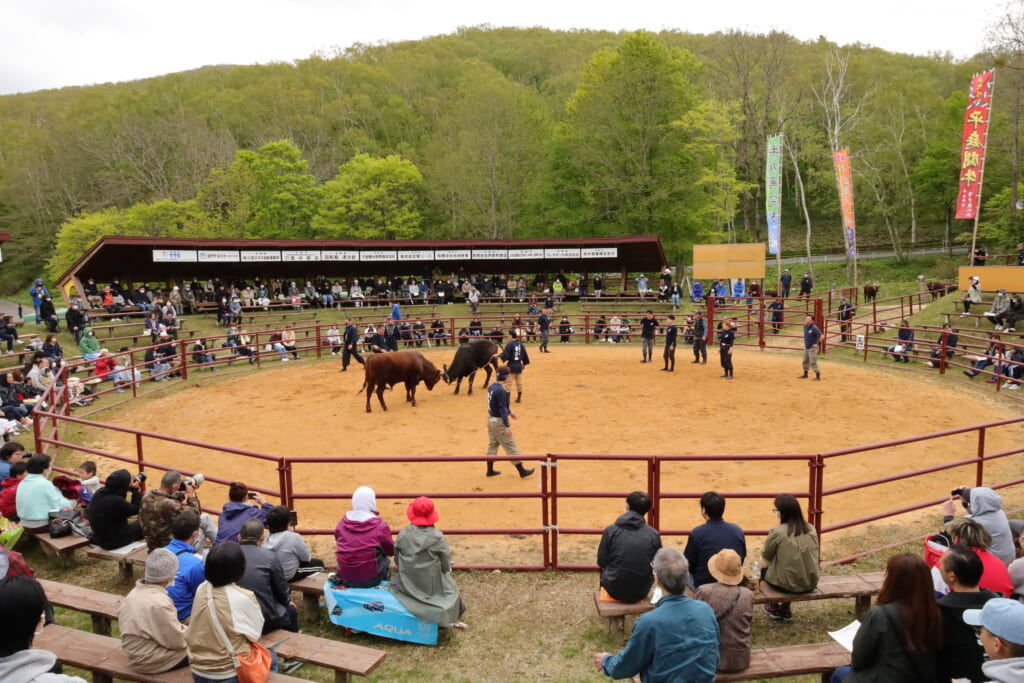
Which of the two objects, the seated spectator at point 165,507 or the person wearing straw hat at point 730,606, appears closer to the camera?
the person wearing straw hat at point 730,606

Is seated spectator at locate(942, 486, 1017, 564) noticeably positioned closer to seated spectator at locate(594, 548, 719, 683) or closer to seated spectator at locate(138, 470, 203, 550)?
seated spectator at locate(594, 548, 719, 683)

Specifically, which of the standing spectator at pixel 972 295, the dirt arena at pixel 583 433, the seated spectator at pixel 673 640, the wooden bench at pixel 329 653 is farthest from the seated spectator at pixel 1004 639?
the standing spectator at pixel 972 295

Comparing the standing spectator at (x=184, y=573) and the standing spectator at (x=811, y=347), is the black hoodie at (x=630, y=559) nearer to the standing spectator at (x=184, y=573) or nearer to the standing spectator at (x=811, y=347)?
the standing spectator at (x=184, y=573)

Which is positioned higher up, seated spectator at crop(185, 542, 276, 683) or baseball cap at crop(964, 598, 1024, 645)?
baseball cap at crop(964, 598, 1024, 645)

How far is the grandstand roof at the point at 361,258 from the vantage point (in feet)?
99.0

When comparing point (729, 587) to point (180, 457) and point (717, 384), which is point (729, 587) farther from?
point (717, 384)

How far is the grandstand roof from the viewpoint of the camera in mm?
30172

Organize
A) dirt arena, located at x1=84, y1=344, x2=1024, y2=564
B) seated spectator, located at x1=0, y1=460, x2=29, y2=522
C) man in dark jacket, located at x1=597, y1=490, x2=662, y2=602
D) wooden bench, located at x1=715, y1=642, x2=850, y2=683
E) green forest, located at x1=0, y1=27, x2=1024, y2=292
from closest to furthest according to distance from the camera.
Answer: wooden bench, located at x1=715, y1=642, x2=850, y2=683 < man in dark jacket, located at x1=597, y1=490, x2=662, y2=602 < seated spectator, located at x1=0, y1=460, x2=29, y2=522 < dirt arena, located at x1=84, y1=344, x2=1024, y2=564 < green forest, located at x1=0, y1=27, x2=1024, y2=292

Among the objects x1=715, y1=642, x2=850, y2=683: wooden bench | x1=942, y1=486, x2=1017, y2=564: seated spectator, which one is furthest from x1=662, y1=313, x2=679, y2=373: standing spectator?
x1=715, y1=642, x2=850, y2=683: wooden bench

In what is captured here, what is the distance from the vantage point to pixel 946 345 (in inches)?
728

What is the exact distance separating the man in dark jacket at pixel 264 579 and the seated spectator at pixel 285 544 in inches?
23.0

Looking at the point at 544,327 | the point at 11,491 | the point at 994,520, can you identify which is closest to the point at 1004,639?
the point at 994,520

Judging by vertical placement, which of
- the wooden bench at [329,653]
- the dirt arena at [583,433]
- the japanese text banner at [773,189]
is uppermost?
the japanese text banner at [773,189]

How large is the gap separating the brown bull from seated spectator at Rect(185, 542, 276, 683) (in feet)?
36.0
